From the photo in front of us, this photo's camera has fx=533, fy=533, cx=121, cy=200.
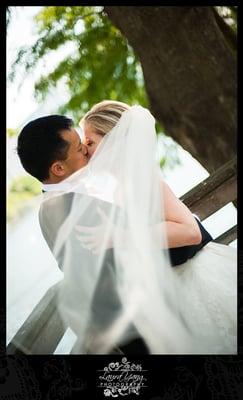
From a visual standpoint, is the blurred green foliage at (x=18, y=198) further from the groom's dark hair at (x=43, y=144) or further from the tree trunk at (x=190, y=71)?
the groom's dark hair at (x=43, y=144)

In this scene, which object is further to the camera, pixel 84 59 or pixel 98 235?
pixel 84 59

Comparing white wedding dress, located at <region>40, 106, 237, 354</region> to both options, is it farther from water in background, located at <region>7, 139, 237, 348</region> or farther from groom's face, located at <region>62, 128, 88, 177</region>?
water in background, located at <region>7, 139, 237, 348</region>

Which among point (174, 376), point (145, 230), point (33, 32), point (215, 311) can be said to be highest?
point (33, 32)

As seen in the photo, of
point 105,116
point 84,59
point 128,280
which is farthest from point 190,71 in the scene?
point 128,280

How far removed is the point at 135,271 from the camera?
74.3 inches

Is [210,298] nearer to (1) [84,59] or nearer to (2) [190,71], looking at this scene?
(2) [190,71]

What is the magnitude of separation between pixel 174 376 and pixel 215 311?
31 cm

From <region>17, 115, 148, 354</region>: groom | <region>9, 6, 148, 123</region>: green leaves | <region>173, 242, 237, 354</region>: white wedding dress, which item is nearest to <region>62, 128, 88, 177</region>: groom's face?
<region>17, 115, 148, 354</region>: groom

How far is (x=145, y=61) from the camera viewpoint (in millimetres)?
3297

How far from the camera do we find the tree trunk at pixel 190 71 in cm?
316

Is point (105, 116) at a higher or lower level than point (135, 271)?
higher

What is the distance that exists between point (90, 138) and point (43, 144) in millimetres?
189
